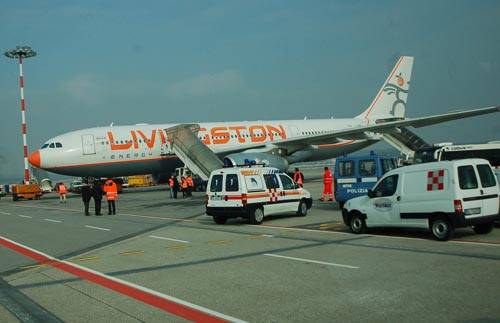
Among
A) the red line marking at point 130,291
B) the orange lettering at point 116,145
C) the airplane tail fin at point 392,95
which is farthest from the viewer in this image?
the airplane tail fin at point 392,95

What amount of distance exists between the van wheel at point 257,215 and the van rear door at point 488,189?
758cm

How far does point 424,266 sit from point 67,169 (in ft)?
101

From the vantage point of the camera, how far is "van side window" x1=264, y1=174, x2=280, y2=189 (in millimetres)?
18875

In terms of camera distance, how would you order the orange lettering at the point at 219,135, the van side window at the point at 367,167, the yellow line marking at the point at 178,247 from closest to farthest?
the yellow line marking at the point at 178,247 → the van side window at the point at 367,167 → the orange lettering at the point at 219,135

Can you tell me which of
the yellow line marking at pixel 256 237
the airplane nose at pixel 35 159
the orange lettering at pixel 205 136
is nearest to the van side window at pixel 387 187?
the yellow line marking at pixel 256 237

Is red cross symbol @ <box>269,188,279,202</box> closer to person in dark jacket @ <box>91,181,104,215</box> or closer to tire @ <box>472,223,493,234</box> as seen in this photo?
tire @ <box>472,223,493,234</box>

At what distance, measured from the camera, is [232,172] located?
18406mm

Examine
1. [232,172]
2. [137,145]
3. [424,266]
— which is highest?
[137,145]

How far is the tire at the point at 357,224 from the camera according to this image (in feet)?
48.0

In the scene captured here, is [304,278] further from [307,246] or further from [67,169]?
[67,169]

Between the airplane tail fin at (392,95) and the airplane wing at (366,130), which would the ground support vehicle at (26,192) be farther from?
the airplane tail fin at (392,95)

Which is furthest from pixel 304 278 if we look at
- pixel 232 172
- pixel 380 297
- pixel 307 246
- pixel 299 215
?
pixel 299 215

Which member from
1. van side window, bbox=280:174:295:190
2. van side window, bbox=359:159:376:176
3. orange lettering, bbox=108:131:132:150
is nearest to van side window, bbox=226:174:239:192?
van side window, bbox=280:174:295:190

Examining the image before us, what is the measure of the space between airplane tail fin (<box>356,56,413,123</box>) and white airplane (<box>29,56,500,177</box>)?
26.2ft
